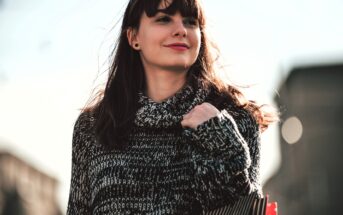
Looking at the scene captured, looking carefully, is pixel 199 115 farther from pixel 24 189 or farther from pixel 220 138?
pixel 24 189

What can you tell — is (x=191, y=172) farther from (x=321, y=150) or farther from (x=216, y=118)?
(x=321, y=150)

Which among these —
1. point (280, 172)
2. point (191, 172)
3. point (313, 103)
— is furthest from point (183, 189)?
point (280, 172)

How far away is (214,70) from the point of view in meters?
5.04

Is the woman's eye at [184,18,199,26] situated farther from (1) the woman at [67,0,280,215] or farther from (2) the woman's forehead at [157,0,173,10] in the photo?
(2) the woman's forehead at [157,0,173,10]

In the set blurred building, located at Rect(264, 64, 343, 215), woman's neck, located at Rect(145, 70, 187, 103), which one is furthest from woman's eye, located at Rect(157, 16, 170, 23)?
blurred building, located at Rect(264, 64, 343, 215)

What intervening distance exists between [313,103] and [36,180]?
32.5 meters

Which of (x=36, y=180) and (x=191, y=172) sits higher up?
(x=191, y=172)

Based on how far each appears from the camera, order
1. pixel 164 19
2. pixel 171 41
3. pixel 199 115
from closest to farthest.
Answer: pixel 199 115 < pixel 171 41 < pixel 164 19

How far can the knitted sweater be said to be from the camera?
4418 millimetres

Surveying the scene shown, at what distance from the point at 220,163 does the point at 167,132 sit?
439mm

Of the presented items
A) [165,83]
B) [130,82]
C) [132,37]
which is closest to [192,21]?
[165,83]

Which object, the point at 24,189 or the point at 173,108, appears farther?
the point at 24,189

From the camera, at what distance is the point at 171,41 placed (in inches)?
184

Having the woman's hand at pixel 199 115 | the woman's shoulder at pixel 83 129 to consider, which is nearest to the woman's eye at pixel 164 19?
the woman's hand at pixel 199 115
